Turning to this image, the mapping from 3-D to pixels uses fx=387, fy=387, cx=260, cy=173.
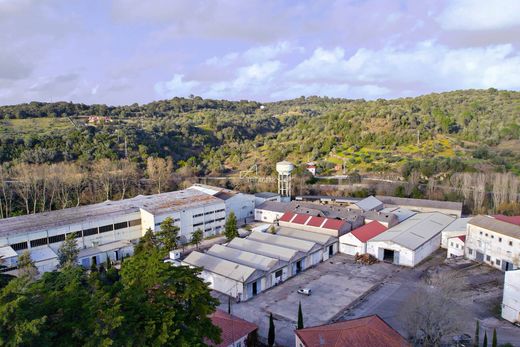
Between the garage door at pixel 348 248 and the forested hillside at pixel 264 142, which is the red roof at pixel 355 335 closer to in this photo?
the garage door at pixel 348 248

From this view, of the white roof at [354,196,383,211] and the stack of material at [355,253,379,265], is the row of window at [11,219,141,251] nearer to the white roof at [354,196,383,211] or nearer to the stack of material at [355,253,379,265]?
the stack of material at [355,253,379,265]

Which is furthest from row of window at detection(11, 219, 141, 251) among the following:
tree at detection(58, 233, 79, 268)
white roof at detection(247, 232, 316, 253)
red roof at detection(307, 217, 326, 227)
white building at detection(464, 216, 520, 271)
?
white building at detection(464, 216, 520, 271)

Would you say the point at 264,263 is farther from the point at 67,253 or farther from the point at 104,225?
the point at 104,225

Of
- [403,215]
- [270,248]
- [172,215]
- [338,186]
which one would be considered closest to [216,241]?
[172,215]

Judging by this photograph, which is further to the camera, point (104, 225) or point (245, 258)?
point (104, 225)

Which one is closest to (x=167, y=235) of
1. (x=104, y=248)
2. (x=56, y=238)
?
(x=104, y=248)

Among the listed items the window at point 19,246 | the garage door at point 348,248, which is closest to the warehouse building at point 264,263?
the garage door at point 348,248
